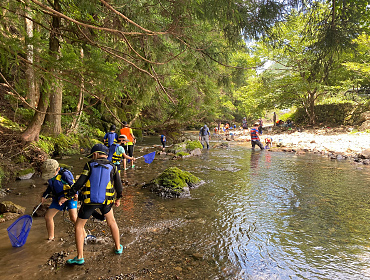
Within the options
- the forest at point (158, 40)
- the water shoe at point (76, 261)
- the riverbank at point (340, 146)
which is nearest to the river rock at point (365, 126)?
the riverbank at point (340, 146)

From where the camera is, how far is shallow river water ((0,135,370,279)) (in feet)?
12.4

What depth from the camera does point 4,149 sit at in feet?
29.8

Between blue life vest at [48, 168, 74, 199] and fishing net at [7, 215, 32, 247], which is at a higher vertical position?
blue life vest at [48, 168, 74, 199]

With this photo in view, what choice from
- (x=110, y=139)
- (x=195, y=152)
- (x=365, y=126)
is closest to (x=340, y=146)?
(x=365, y=126)

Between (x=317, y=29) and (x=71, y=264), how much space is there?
7.87 m

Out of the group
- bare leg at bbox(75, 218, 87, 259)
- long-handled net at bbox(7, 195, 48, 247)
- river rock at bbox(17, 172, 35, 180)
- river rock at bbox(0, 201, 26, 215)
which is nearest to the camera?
bare leg at bbox(75, 218, 87, 259)

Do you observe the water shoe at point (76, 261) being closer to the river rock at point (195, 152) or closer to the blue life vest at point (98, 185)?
the blue life vest at point (98, 185)

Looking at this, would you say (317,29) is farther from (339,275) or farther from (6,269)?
(6,269)

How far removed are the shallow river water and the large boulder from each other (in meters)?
0.32

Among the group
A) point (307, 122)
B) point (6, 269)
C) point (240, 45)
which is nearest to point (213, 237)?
point (6, 269)

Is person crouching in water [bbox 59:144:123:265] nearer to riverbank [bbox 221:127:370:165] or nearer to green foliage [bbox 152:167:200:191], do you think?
green foliage [bbox 152:167:200:191]

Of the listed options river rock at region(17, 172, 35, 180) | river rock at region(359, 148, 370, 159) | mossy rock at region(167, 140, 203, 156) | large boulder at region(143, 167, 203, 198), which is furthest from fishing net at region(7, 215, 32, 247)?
river rock at region(359, 148, 370, 159)

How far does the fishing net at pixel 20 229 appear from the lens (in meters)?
4.14

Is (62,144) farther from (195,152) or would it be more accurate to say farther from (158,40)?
(158,40)
